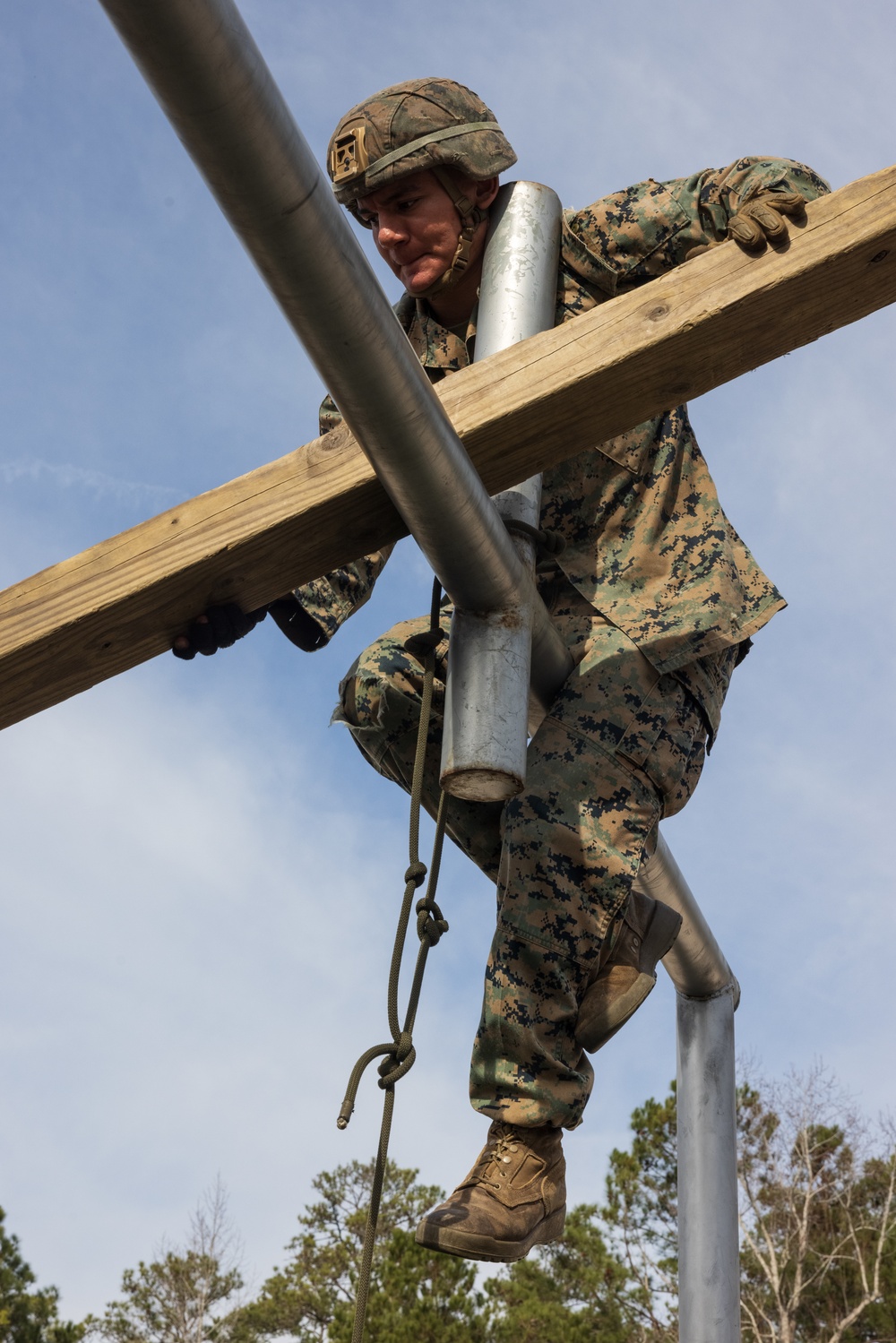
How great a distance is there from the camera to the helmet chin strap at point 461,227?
2.96 meters

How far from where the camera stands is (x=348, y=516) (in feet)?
7.68

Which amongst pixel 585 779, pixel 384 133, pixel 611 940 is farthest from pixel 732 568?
pixel 384 133

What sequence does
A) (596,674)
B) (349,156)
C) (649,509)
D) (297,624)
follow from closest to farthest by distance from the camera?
(596,674)
(349,156)
(649,509)
(297,624)

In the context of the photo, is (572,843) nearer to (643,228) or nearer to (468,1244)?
(468,1244)

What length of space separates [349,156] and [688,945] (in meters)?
2.28

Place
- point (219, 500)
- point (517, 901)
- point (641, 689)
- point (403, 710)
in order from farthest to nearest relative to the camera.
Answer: point (403, 710)
point (641, 689)
point (517, 901)
point (219, 500)

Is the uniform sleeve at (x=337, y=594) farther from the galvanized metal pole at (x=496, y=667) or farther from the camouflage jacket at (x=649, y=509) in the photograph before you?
the galvanized metal pole at (x=496, y=667)

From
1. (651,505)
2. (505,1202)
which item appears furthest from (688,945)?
(505,1202)

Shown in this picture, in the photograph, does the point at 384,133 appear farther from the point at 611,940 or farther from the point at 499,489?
the point at 611,940

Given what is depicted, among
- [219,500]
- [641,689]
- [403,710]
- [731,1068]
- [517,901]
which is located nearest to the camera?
[219,500]

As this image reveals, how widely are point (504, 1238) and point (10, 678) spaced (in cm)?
120

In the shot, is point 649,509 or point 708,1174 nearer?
point 649,509

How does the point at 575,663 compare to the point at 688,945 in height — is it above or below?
below

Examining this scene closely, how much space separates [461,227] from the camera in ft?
9.83
